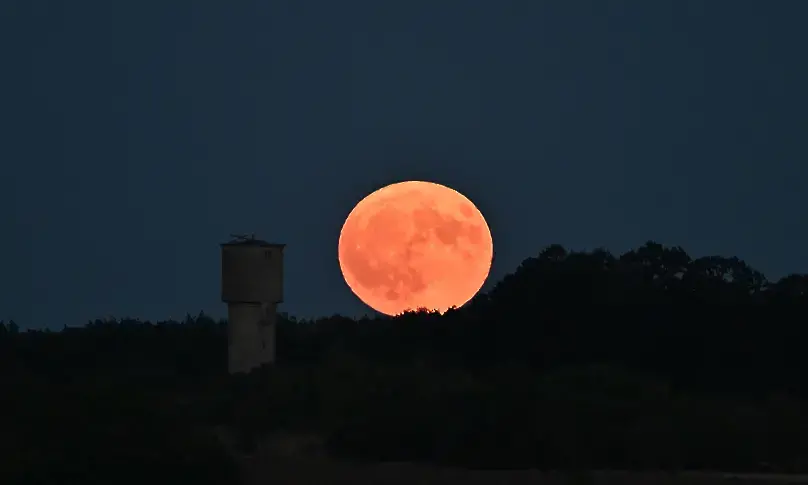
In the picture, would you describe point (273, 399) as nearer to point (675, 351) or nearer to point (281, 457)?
point (281, 457)

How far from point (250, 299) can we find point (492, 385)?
2012 centimetres

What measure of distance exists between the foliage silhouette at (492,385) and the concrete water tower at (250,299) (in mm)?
1834

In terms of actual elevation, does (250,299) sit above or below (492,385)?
above

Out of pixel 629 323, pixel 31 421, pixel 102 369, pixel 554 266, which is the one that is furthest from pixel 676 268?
pixel 31 421

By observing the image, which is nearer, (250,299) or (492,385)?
(492,385)

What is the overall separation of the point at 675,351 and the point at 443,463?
19.5m

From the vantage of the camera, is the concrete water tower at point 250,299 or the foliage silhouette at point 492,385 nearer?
the foliage silhouette at point 492,385

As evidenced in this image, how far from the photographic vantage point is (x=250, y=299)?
169 feet

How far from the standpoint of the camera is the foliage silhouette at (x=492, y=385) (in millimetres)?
24938

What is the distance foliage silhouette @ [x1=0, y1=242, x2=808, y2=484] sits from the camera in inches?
982

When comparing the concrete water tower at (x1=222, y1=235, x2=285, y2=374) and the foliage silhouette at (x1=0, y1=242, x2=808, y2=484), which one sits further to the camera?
the concrete water tower at (x1=222, y1=235, x2=285, y2=374)

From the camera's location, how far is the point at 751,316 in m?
48.9

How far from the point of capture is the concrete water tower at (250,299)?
168 feet

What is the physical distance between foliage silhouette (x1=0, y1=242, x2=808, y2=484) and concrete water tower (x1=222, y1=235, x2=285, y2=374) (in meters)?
1.83
